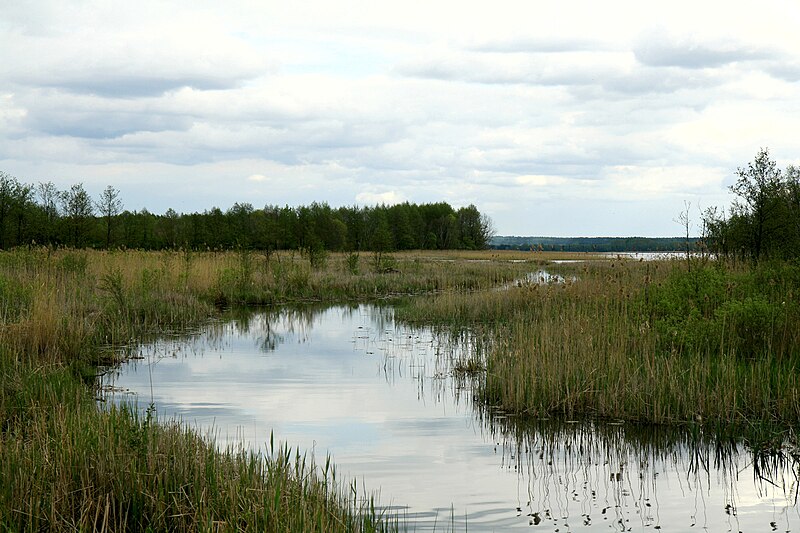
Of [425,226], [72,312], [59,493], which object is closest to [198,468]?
[59,493]

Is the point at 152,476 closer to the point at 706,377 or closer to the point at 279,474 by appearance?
the point at 279,474

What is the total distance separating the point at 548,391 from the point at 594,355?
98cm

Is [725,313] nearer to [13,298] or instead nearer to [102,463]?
[102,463]

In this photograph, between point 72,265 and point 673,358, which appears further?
point 72,265

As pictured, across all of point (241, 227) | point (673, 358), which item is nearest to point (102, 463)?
point (673, 358)

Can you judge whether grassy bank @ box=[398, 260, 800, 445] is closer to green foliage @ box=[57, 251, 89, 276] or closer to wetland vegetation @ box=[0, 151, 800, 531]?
wetland vegetation @ box=[0, 151, 800, 531]

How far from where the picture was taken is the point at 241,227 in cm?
→ 7206

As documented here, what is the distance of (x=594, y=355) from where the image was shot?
1045 cm

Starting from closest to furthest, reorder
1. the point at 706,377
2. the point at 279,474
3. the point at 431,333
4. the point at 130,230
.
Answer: the point at 279,474 → the point at 706,377 → the point at 431,333 → the point at 130,230

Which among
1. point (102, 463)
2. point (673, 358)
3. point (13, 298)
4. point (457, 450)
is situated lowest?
point (457, 450)

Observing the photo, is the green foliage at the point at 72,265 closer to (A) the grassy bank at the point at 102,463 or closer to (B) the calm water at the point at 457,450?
(A) the grassy bank at the point at 102,463

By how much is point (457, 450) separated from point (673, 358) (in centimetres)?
343

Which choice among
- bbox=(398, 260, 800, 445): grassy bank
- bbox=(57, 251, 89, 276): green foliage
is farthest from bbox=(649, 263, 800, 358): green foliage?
bbox=(57, 251, 89, 276): green foliage

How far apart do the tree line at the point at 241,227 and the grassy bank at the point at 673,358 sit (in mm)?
17380
